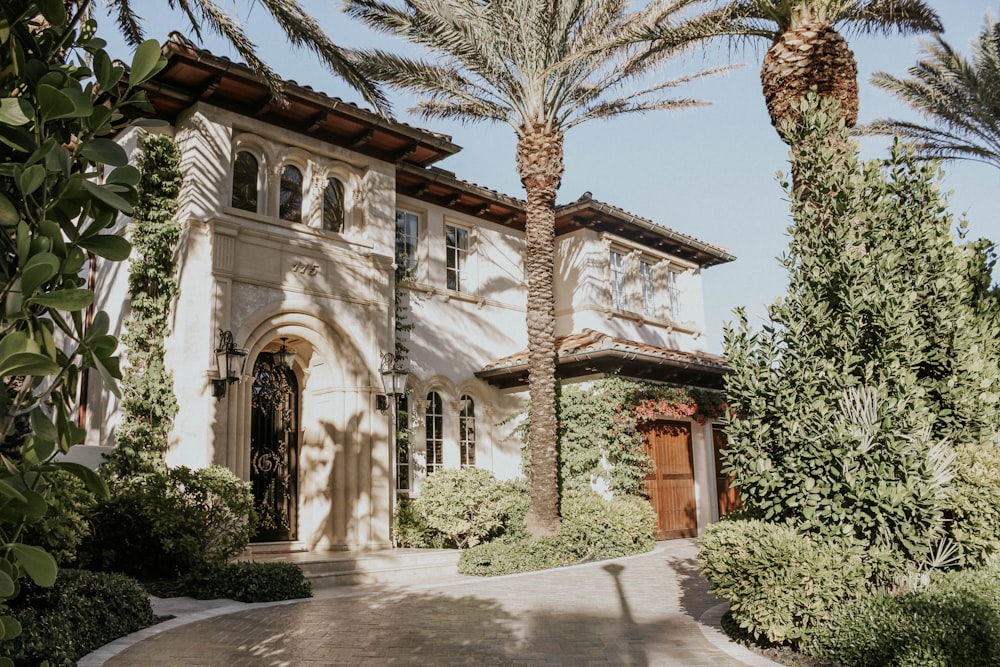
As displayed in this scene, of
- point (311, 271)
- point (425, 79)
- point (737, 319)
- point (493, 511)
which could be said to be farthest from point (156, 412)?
point (737, 319)

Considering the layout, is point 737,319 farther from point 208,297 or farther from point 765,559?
point 208,297

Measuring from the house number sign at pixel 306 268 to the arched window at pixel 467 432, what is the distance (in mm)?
5173

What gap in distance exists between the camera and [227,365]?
40.5 feet

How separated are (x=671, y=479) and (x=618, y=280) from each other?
5601 mm

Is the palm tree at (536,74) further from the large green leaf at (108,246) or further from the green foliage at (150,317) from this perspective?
the large green leaf at (108,246)

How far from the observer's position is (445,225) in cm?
1856

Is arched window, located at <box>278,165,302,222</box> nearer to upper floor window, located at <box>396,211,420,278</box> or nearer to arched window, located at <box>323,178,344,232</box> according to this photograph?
arched window, located at <box>323,178,344,232</box>

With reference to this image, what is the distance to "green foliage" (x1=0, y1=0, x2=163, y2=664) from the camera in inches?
55.2

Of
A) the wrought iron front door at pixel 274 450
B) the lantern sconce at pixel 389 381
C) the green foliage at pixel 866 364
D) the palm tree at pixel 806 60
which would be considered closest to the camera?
the green foliage at pixel 866 364

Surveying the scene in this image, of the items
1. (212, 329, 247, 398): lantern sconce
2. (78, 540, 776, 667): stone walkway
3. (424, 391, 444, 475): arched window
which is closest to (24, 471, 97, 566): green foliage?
(78, 540, 776, 667): stone walkway

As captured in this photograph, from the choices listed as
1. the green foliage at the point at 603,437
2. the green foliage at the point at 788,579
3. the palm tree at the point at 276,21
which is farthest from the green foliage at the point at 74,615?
the green foliage at the point at 603,437

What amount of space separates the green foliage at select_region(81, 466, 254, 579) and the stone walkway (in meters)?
1.16

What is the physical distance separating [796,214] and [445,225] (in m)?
11.4

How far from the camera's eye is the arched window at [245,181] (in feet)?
45.7
